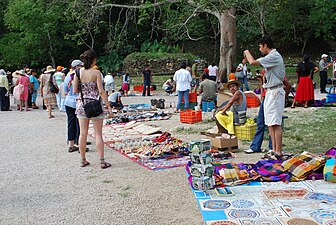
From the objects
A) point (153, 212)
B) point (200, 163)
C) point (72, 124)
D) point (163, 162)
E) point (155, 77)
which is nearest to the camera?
point (153, 212)

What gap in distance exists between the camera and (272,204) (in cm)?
458

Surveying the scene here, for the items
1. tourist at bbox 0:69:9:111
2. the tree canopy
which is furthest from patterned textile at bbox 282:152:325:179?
the tree canopy

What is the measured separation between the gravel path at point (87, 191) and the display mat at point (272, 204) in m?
0.21

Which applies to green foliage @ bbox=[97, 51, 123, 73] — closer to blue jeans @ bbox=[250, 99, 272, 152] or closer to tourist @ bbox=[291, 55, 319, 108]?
tourist @ bbox=[291, 55, 319, 108]

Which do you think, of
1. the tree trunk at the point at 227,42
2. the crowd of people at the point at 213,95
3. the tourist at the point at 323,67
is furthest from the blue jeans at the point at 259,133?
the tree trunk at the point at 227,42

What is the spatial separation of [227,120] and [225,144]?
1074 millimetres

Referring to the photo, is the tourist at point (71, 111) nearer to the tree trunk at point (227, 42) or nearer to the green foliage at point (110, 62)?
the tree trunk at point (227, 42)

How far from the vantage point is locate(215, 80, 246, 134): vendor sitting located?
8055 millimetres

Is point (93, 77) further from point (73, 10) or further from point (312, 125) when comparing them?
point (73, 10)

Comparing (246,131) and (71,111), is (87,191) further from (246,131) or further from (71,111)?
(246,131)

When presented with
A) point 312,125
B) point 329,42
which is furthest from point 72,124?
point 329,42

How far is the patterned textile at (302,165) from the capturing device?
5446 millimetres

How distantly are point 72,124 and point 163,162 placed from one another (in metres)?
1.99

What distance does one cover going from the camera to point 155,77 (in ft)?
88.2
